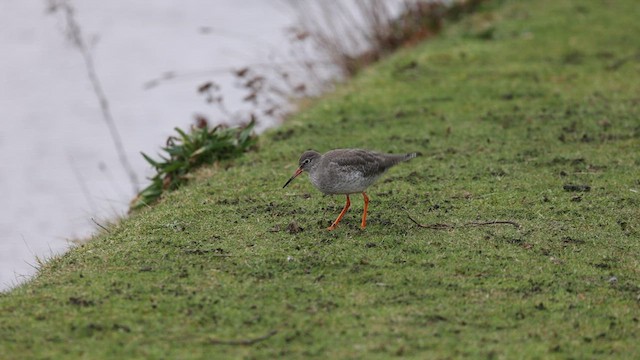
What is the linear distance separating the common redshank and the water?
2.94 metres

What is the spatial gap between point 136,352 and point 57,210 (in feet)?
22.5

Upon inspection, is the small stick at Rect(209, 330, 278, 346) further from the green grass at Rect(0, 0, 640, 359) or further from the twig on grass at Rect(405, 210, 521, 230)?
the twig on grass at Rect(405, 210, 521, 230)

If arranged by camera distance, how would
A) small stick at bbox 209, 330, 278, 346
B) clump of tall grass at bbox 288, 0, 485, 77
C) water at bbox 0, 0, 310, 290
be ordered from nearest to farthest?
1. small stick at bbox 209, 330, 278, 346
2. water at bbox 0, 0, 310, 290
3. clump of tall grass at bbox 288, 0, 485, 77

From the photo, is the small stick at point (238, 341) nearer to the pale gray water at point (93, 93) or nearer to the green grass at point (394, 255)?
the green grass at point (394, 255)

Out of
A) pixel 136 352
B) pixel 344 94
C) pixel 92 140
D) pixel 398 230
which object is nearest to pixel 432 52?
pixel 344 94

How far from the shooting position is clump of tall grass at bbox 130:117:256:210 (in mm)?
7887

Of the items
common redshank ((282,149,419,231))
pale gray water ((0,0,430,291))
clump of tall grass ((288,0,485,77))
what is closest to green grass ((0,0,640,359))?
common redshank ((282,149,419,231))

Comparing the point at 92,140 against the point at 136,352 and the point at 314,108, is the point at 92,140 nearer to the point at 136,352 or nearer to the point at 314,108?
the point at 314,108

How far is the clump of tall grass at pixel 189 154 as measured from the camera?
25.9 ft

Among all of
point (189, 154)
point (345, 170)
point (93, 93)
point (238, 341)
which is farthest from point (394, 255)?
point (93, 93)

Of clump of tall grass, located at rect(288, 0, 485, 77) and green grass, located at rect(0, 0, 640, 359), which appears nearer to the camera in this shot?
green grass, located at rect(0, 0, 640, 359)

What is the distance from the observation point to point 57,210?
1077 cm

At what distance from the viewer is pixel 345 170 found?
606 centimetres

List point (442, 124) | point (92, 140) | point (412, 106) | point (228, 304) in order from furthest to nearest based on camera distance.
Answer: point (92, 140), point (412, 106), point (442, 124), point (228, 304)
